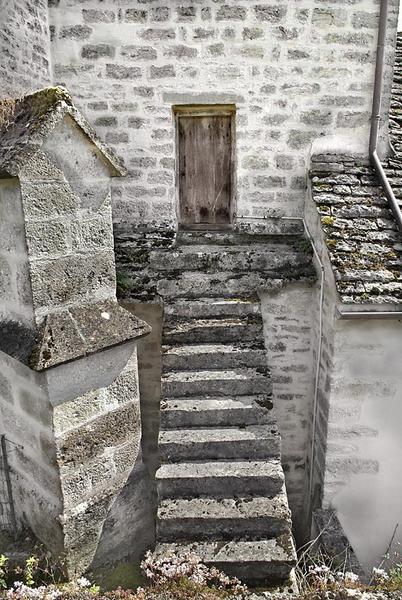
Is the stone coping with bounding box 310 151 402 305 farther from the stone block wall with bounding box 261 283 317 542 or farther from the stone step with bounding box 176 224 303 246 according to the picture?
the stone block wall with bounding box 261 283 317 542

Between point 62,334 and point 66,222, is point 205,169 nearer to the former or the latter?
point 66,222

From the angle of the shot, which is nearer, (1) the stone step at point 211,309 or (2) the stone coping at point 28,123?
(2) the stone coping at point 28,123

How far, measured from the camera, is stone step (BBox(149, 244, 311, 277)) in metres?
4.62

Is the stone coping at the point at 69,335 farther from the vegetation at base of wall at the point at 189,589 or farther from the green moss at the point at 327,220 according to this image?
the green moss at the point at 327,220

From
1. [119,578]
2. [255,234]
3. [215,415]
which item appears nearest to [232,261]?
[255,234]

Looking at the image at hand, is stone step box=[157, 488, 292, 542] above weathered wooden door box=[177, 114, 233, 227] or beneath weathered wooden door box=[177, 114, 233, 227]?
beneath

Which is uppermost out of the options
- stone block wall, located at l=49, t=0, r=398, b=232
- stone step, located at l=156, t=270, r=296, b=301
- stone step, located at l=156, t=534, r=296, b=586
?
stone block wall, located at l=49, t=0, r=398, b=232

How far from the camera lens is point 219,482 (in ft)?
10.5

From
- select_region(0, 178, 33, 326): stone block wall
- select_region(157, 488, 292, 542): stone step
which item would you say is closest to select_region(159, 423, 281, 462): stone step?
select_region(157, 488, 292, 542): stone step

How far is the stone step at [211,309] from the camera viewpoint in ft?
14.0

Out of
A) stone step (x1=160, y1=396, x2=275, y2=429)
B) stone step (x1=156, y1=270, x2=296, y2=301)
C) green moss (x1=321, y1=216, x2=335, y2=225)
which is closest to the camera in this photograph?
stone step (x1=160, y1=396, x2=275, y2=429)

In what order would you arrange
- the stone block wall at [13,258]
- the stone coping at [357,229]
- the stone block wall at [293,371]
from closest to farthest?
the stone block wall at [13,258]
the stone coping at [357,229]
the stone block wall at [293,371]

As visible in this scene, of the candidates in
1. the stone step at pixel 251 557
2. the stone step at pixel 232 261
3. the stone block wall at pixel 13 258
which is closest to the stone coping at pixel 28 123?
the stone block wall at pixel 13 258

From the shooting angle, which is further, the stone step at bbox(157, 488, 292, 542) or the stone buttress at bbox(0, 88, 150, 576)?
the stone step at bbox(157, 488, 292, 542)
